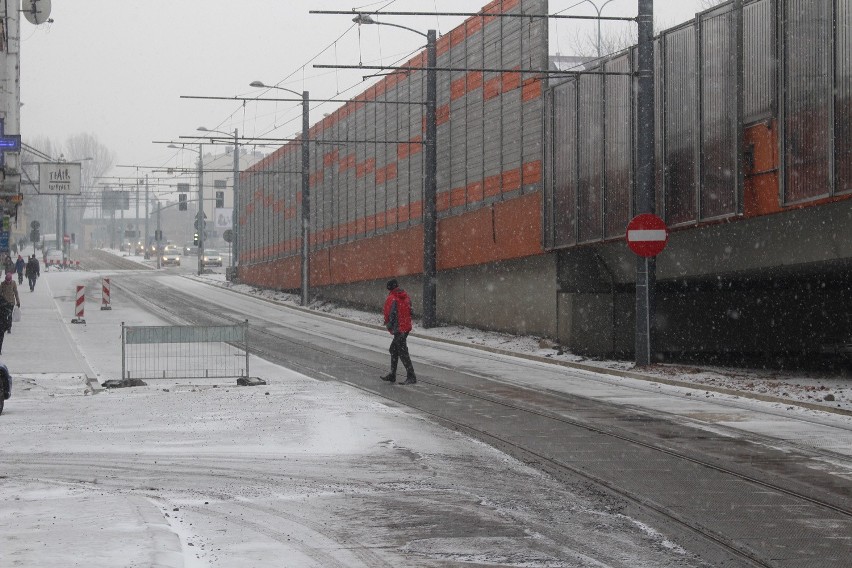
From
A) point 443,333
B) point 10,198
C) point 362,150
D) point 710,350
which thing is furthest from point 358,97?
point 710,350

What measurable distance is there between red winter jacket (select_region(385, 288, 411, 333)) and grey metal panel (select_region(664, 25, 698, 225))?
22.7 feet

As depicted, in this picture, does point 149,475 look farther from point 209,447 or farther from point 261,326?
point 261,326

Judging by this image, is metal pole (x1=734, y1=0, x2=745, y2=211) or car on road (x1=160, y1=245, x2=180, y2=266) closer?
metal pole (x1=734, y1=0, x2=745, y2=211)

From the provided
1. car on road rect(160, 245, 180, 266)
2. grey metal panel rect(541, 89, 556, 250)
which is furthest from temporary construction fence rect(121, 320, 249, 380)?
car on road rect(160, 245, 180, 266)

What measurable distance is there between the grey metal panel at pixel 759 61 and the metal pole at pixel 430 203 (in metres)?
14.9

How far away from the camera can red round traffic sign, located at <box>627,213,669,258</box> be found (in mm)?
22859

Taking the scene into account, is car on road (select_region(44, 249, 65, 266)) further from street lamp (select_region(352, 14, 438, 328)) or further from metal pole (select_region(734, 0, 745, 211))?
metal pole (select_region(734, 0, 745, 211))

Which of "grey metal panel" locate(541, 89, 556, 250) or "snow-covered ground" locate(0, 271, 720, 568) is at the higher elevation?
"grey metal panel" locate(541, 89, 556, 250)

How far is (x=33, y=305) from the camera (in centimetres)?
4669

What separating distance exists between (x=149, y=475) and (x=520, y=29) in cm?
2380

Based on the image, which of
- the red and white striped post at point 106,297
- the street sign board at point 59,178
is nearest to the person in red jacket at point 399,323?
the red and white striped post at point 106,297

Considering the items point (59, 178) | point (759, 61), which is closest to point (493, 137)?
point (759, 61)

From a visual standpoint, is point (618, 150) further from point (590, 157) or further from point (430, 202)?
point (430, 202)

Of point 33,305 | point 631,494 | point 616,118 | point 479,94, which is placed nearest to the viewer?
point 631,494
